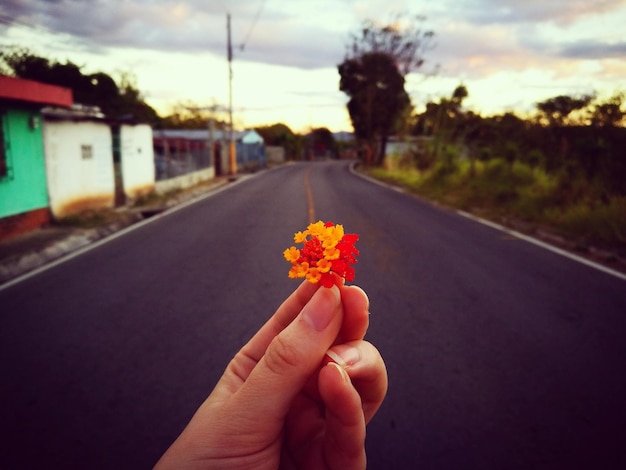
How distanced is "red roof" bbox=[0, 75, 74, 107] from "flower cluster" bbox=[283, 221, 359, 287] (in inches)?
393

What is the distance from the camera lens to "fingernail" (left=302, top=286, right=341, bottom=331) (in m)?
1.20

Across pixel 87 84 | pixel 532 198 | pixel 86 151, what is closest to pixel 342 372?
pixel 532 198

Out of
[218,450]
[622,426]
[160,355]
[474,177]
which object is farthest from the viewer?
[474,177]

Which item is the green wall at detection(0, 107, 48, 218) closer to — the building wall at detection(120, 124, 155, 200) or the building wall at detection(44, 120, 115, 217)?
the building wall at detection(44, 120, 115, 217)

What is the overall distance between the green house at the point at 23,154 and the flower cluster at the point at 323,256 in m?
10.00

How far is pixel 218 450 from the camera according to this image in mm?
1191

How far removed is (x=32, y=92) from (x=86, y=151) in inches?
147

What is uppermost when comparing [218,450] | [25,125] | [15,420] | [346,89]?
[346,89]

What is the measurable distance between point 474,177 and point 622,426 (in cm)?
1543

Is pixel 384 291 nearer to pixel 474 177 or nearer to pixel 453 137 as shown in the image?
pixel 474 177

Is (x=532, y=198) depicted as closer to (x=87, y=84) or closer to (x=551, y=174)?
(x=551, y=174)

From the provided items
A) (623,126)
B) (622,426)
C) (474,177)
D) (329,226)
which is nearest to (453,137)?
(474,177)

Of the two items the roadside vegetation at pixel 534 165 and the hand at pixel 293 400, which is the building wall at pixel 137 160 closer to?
the roadside vegetation at pixel 534 165

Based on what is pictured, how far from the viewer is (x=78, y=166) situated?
1267 cm
